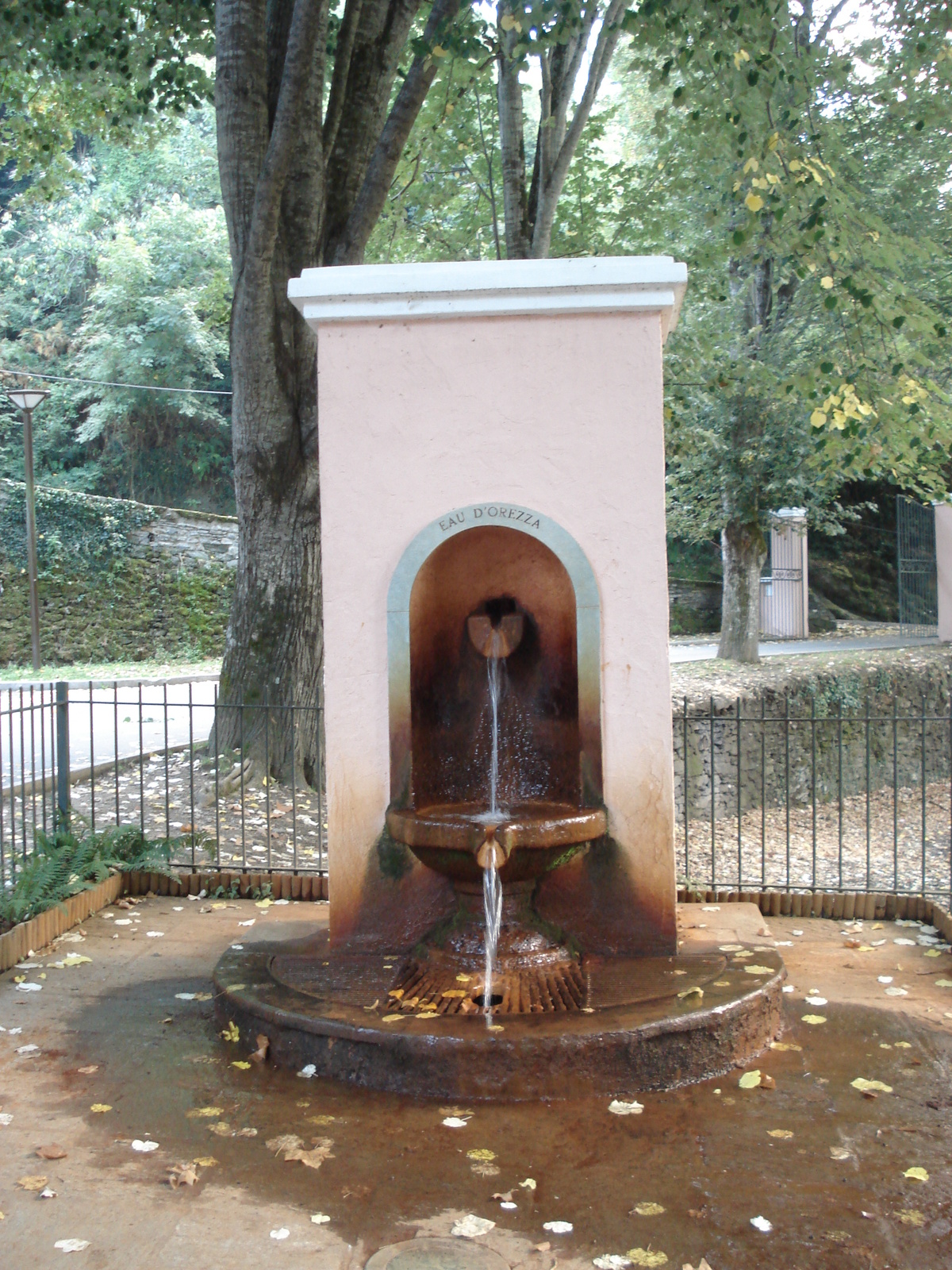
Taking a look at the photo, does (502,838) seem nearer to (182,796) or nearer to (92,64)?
(182,796)

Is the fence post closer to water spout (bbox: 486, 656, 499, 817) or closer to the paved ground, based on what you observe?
the paved ground

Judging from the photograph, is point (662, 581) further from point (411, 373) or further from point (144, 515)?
point (144, 515)

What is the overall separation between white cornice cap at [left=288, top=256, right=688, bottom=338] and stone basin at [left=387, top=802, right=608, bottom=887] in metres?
2.16

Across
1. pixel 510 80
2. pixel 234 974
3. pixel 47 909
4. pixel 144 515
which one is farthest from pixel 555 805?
pixel 144 515

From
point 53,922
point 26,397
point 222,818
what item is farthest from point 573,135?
point 26,397

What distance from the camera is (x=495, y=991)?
13.8 ft

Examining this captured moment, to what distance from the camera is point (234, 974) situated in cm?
445

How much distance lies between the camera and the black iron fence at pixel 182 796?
657cm

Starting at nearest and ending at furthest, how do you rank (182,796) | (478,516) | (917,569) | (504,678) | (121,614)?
(478,516), (504,678), (182,796), (917,569), (121,614)

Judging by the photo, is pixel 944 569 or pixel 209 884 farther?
pixel 944 569

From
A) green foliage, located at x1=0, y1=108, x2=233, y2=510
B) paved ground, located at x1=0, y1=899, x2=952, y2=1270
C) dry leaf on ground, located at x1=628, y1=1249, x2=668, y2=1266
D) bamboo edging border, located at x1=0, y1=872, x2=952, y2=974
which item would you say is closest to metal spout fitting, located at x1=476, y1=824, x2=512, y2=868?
paved ground, located at x1=0, y1=899, x2=952, y2=1270

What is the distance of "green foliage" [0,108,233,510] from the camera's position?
26266 mm

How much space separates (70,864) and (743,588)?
11408 millimetres

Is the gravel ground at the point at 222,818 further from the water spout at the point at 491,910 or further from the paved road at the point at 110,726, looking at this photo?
the water spout at the point at 491,910
